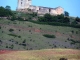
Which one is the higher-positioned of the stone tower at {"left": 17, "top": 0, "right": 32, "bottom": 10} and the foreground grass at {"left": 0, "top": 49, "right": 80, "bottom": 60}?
the stone tower at {"left": 17, "top": 0, "right": 32, "bottom": 10}

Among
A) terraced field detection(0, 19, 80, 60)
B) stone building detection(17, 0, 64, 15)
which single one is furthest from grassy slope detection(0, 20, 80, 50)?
stone building detection(17, 0, 64, 15)

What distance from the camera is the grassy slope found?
60756mm

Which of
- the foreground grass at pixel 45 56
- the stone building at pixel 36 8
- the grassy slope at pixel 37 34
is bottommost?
the grassy slope at pixel 37 34

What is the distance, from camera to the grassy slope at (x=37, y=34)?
6076 cm

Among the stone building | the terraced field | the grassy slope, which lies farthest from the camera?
the stone building

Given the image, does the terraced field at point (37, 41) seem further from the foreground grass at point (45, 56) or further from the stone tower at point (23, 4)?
the stone tower at point (23, 4)

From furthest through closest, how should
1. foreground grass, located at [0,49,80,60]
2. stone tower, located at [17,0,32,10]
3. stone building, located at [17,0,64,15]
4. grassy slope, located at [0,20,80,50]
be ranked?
1. stone tower, located at [17,0,32,10]
2. stone building, located at [17,0,64,15]
3. grassy slope, located at [0,20,80,50]
4. foreground grass, located at [0,49,80,60]

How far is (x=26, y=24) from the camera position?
271 feet

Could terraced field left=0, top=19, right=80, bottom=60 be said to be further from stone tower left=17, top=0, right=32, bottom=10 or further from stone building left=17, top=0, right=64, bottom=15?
stone tower left=17, top=0, right=32, bottom=10

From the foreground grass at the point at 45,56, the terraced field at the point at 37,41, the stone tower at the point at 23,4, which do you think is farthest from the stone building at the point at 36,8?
the foreground grass at the point at 45,56

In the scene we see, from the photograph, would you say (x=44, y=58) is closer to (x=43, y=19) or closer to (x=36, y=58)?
(x=36, y=58)

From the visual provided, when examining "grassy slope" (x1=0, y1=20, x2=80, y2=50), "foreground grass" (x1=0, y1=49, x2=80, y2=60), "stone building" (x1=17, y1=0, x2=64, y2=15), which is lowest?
"grassy slope" (x1=0, y1=20, x2=80, y2=50)

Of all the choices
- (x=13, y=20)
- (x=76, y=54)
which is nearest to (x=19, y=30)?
(x=13, y=20)

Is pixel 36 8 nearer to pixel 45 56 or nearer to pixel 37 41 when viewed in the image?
pixel 37 41
